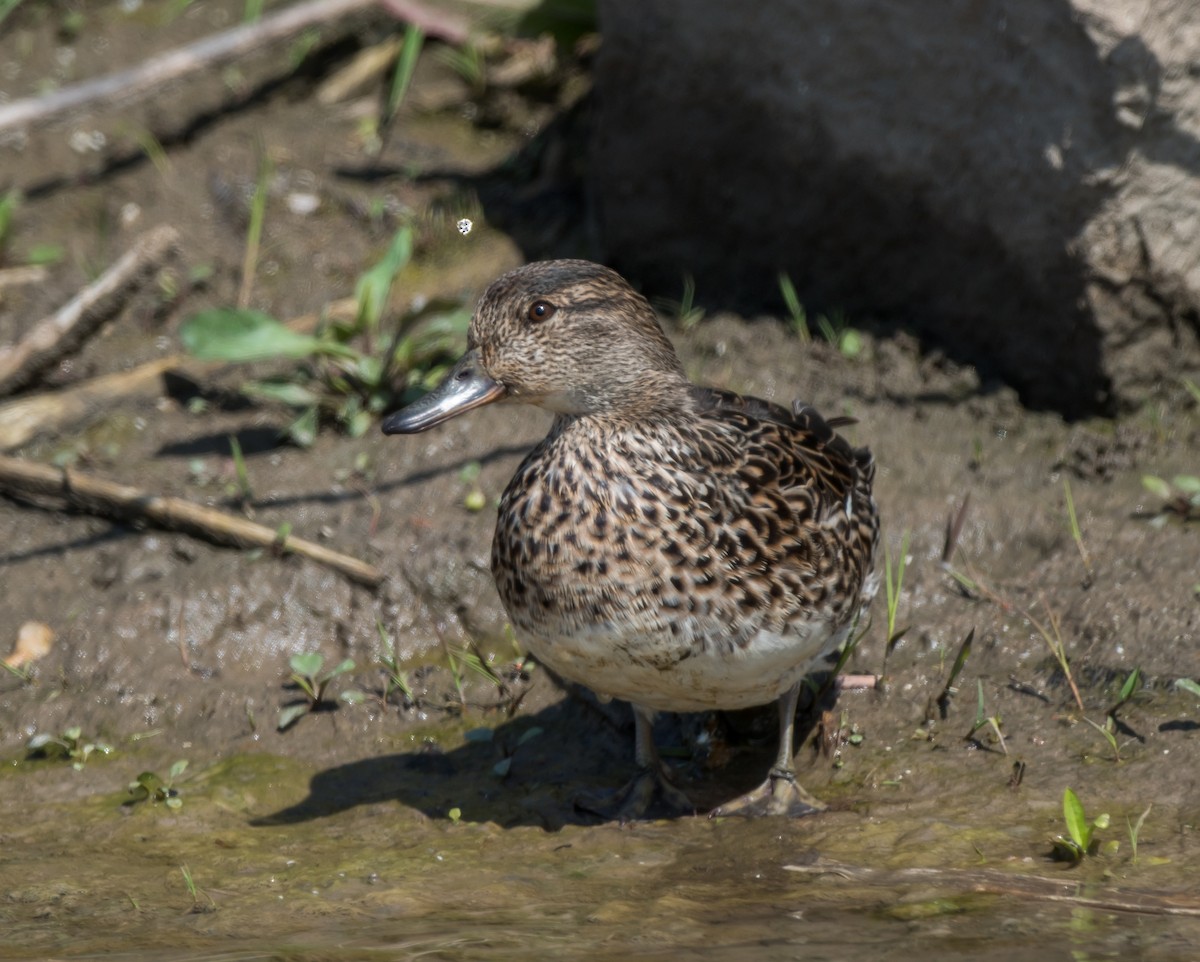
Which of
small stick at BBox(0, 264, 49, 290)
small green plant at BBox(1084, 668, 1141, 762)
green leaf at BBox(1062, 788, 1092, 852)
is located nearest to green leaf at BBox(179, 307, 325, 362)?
small stick at BBox(0, 264, 49, 290)

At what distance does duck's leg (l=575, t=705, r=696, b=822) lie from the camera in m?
4.39

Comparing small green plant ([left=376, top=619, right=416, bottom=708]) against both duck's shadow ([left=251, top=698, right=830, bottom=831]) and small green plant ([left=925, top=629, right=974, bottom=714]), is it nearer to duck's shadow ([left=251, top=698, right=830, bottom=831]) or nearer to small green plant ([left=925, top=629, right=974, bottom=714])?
duck's shadow ([left=251, top=698, right=830, bottom=831])

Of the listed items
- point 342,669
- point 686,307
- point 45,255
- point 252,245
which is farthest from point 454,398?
point 45,255

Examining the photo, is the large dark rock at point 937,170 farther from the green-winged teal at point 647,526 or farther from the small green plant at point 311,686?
the small green plant at point 311,686

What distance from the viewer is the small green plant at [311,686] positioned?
486 cm

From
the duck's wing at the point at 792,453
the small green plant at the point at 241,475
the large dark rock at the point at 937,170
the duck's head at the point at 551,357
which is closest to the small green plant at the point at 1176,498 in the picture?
the large dark rock at the point at 937,170

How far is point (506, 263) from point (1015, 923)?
3.95 metres

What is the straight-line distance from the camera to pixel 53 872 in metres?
4.18

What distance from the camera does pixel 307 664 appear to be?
486 centimetres

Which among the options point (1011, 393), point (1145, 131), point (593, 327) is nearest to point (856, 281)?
point (1011, 393)

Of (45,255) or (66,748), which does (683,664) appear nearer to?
(66,748)

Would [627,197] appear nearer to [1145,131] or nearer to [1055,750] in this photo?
[1145,131]

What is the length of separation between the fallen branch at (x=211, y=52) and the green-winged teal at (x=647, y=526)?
3.63 m

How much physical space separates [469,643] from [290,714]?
23.5 inches
